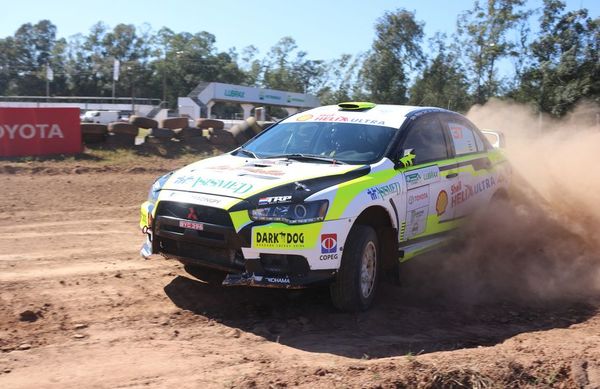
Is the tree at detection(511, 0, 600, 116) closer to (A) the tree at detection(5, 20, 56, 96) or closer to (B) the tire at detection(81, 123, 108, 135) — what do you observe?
(B) the tire at detection(81, 123, 108, 135)

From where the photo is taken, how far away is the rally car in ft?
15.4

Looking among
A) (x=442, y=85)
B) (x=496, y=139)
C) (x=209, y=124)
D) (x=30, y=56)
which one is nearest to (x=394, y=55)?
(x=442, y=85)

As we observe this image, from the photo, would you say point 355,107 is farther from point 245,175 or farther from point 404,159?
point 245,175

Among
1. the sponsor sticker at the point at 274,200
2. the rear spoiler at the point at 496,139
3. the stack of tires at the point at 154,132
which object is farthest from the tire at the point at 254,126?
the sponsor sticker at the point at 274,200

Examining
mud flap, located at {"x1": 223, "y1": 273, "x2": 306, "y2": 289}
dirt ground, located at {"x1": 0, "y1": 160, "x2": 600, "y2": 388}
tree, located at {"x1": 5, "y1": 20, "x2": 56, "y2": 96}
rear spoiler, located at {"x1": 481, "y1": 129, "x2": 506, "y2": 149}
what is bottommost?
dirt ground, located at {"x1": 0, "y1": 160, "x2": 600, "y2": 388}

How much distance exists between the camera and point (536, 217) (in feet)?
25.6

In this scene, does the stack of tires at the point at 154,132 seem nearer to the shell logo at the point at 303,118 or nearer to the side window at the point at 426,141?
the shell logo at the point at 303,118

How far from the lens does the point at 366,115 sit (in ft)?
20.9

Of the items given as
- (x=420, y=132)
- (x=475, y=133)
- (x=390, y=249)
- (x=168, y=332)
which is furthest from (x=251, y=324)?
(x=475, y=133)

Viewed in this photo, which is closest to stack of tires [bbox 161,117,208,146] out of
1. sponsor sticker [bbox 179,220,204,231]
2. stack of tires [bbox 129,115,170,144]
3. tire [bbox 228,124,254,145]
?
stack of tires [bbox 129,115,170,144]

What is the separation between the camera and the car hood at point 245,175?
488 centimetres

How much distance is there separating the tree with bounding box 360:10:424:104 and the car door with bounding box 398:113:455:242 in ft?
119

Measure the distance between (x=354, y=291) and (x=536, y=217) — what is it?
12.9 feet

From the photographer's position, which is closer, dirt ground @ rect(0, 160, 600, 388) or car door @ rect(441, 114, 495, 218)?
dirt ground @ rect(0, 160, 600, 388)
